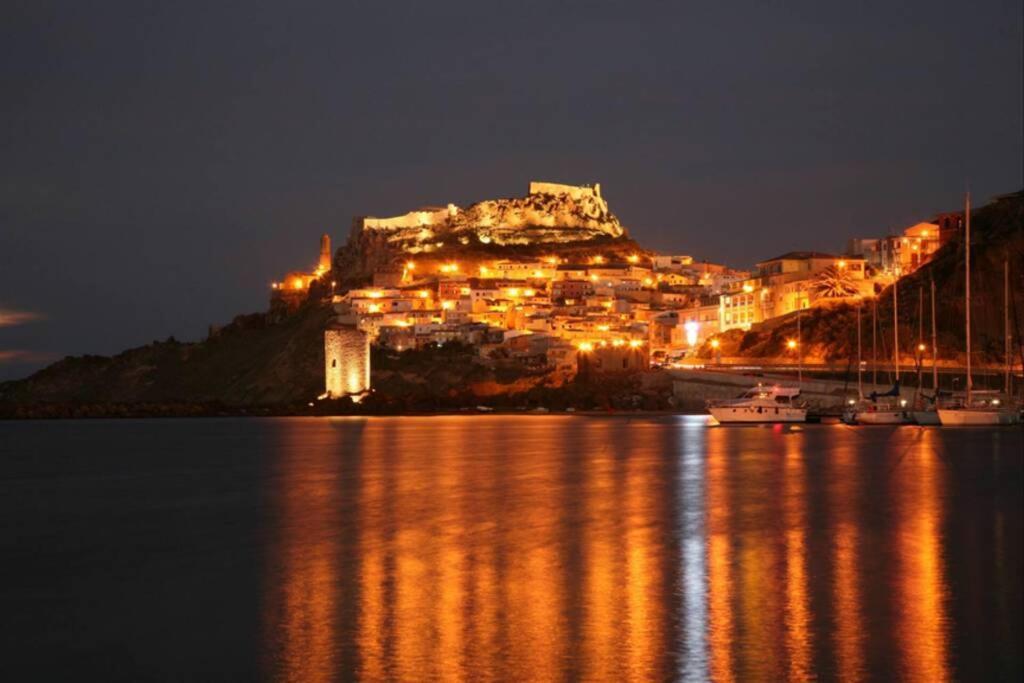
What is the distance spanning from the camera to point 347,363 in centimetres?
6806

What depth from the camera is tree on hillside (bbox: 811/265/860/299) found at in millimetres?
69250

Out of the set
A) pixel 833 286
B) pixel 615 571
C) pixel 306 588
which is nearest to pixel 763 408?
pixel 833 286

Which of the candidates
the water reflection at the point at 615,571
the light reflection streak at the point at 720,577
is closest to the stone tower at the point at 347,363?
the water reflection at the point at 615,571

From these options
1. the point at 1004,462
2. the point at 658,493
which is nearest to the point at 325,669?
the point at 658,493

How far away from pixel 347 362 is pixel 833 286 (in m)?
28.6

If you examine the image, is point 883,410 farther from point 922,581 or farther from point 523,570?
point 523,570

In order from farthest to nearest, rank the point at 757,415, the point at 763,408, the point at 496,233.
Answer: the point at 496,233
the point at 757,415
the point at 763,408

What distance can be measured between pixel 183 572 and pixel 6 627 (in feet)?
11.2

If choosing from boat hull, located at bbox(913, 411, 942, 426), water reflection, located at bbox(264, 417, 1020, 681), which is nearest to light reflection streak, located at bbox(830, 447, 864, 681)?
water reflection, located at bbox(264, 417, 1020, 681)

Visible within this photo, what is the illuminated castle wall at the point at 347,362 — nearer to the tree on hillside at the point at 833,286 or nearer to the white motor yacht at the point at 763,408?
the white motor yacht at the point at 763,408

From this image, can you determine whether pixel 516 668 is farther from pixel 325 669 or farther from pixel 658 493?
pixel 658 493

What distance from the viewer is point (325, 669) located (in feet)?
30.8

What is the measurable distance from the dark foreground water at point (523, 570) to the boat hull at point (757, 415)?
721 inches

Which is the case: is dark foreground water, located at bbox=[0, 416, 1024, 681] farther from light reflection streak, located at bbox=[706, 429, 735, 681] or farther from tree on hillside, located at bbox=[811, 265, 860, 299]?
tree on hillside, located at bbox=[811, 265, 860, 299]
